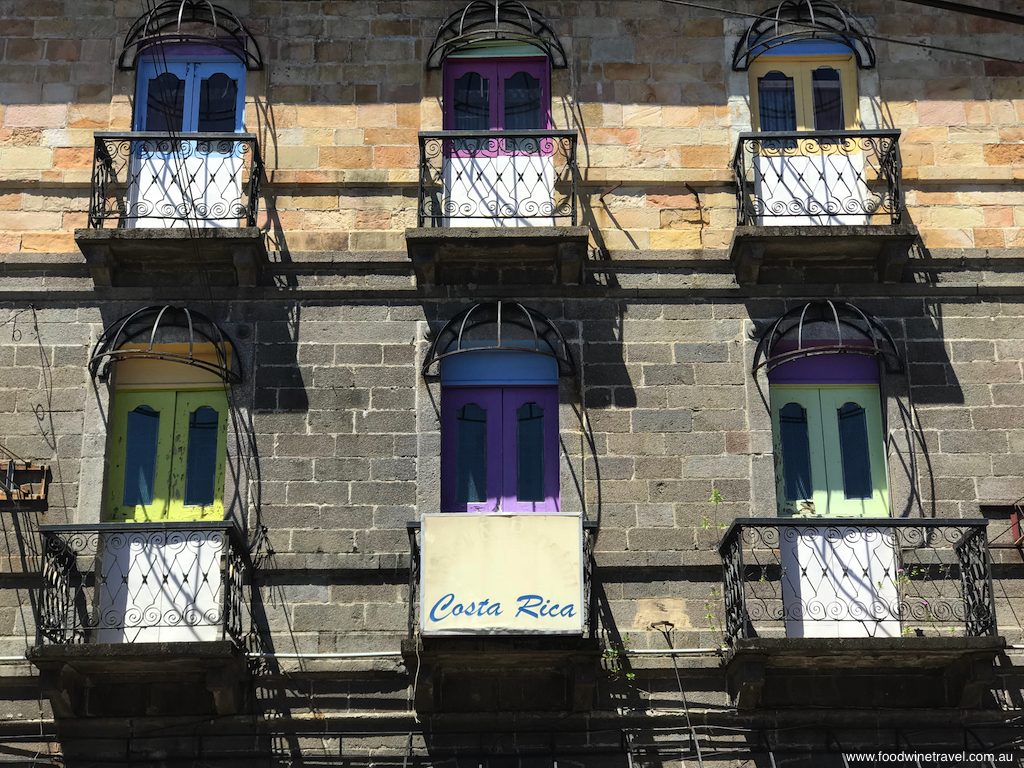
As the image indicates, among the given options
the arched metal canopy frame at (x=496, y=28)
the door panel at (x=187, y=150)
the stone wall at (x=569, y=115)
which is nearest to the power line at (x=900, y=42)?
the stone wall at (x=569, y=115)

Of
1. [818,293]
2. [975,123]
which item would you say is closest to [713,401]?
[818,293]

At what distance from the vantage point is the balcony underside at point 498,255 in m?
13.8

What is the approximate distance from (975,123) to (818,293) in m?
2.38

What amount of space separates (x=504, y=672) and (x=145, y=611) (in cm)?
293

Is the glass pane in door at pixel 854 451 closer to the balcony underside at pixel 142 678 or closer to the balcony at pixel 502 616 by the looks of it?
the balcony at pixel 502 616

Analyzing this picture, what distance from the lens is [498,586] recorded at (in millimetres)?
12438

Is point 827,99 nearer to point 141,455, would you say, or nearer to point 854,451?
point 854,451

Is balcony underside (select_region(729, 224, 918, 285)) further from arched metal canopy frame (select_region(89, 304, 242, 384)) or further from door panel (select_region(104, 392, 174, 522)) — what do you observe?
door panel (select_region(104, 392, 174, 522))

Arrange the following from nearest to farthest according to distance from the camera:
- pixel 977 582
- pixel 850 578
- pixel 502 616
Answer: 1. pixel 502 616
2. pixel 977 582
3. pixel 850 578

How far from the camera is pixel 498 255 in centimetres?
1406

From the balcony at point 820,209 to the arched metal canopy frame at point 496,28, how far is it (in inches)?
83.5

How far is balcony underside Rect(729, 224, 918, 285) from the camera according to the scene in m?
13.8

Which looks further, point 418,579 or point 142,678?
point 418,579

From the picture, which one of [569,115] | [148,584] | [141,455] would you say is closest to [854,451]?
[569,115]
